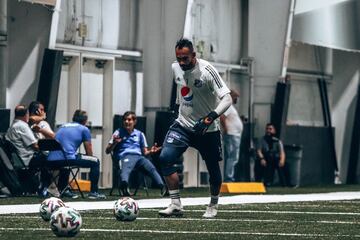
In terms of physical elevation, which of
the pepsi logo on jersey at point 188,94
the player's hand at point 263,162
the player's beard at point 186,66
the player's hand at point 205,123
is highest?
the player's beard at point 186,66

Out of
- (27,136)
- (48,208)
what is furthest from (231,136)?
(48,208)

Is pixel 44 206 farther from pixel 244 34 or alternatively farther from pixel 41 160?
pixel 244 34

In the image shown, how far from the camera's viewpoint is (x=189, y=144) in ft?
52.1

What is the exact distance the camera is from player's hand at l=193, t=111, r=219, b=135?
15.4m

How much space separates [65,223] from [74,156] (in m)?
9.53

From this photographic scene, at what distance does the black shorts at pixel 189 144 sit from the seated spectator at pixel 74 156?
553 centimetres

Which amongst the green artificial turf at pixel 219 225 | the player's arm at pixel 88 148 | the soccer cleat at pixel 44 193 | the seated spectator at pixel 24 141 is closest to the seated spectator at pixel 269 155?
the player's arm at pixel 88 148

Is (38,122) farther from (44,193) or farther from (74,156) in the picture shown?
(44,193)

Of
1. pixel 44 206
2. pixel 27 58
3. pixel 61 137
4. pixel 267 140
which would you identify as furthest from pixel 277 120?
pixel 44 206

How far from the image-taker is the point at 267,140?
3116 cm

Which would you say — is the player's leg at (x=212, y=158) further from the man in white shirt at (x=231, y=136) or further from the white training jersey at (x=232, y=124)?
the white training jersey at (x=232, y=124)

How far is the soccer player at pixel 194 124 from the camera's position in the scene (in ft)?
51.5

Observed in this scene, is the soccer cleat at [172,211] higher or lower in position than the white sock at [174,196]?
lower

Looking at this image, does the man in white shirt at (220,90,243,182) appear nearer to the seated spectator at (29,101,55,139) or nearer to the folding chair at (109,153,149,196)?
the folding chair at (109,153,149,196)
